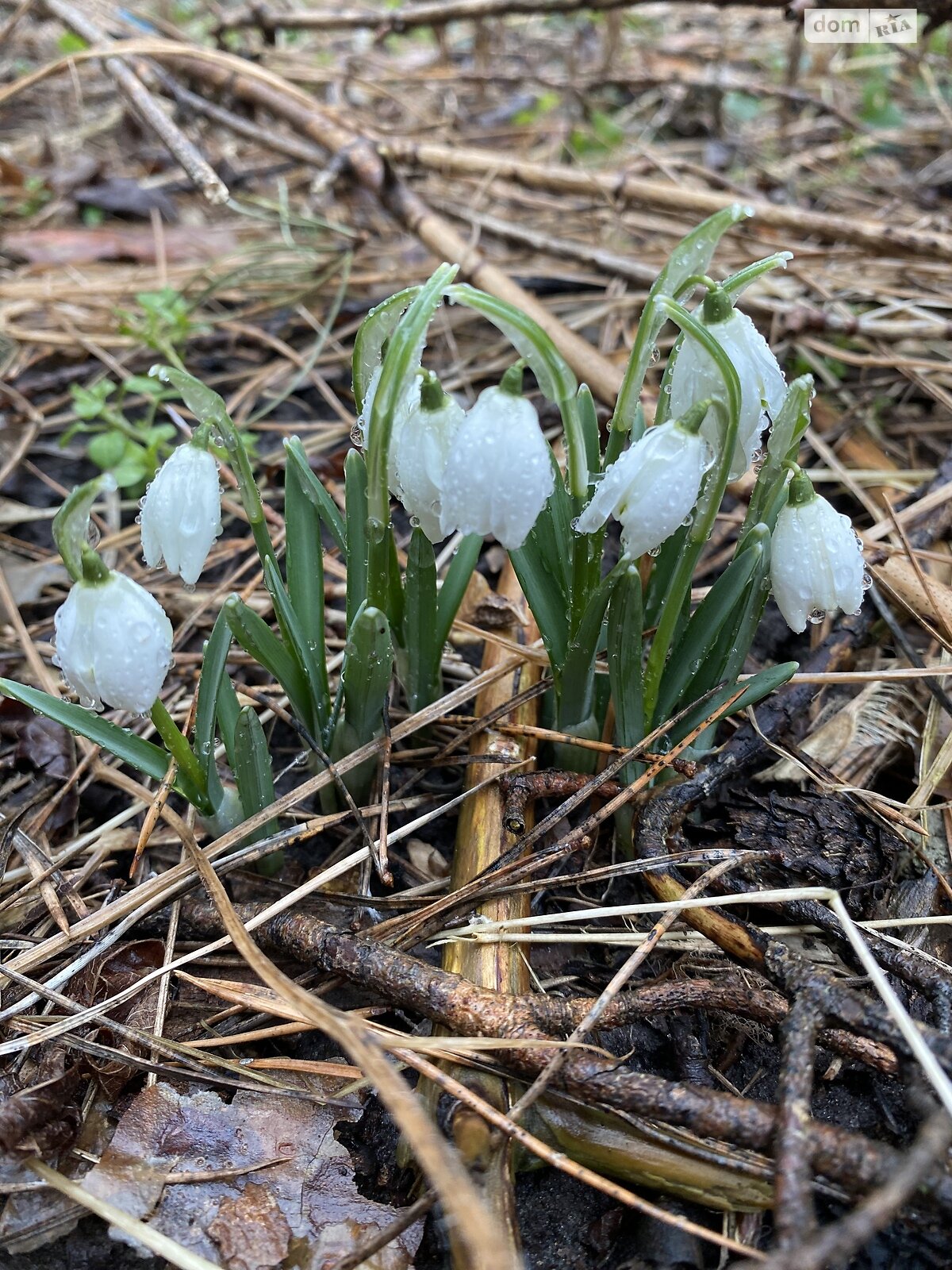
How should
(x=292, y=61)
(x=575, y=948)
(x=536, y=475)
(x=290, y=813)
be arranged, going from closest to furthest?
(x=536, y=475)
(x=575, y=948)
(x=290, y=813)
(x=292, y=61)

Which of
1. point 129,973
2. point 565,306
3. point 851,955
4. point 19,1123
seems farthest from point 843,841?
point 565,306

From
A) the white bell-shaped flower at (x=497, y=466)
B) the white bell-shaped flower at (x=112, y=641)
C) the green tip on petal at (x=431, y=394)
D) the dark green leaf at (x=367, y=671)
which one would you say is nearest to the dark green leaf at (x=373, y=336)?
the green tip on petal at (x=431, y=394)

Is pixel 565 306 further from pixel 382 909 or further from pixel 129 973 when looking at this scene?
pixel 129 973

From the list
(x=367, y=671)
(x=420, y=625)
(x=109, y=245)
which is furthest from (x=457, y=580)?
(x=109, y=245)

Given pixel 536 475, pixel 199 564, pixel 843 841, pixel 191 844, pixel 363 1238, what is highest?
pixel 536 475

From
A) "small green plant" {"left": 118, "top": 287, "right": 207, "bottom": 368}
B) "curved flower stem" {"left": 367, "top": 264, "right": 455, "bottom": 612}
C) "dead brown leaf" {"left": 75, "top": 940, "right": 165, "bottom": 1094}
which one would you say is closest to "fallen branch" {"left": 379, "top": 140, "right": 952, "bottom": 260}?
"small green plant" {"left": 118, "top": 287, "right": 207, "bottom": 368}

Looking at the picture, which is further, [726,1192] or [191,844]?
[191,844]

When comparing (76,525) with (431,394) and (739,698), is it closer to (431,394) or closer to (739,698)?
(431,394)

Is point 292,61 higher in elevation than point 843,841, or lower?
higher
